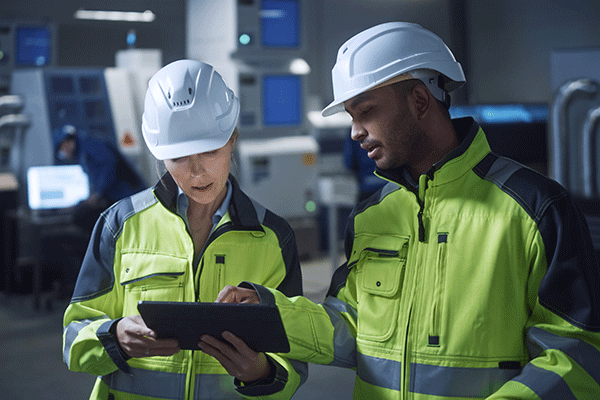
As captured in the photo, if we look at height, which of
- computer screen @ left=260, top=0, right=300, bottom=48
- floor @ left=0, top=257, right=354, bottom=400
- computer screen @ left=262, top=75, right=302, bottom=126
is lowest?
floor @ left=0, top=257, right=354, bottom=400

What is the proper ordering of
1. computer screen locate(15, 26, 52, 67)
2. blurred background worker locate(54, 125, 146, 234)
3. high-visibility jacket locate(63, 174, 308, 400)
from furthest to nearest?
computer screen locate(15, 26, 52, 67)
blurred background worker locate(54, 125, 146, 234)
high-visibility jacket locate(63, 174, 308, 400)

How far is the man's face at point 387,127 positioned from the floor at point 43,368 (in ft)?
7.58

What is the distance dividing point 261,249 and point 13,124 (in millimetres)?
4822

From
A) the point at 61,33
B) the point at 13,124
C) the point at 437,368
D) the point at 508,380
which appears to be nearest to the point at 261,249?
the point at 437,368

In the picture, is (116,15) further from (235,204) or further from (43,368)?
(235,204)

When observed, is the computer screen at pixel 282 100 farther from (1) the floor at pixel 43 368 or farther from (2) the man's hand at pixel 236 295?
(2) the man's hand at pixel 236 295

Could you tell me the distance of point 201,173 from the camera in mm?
1379

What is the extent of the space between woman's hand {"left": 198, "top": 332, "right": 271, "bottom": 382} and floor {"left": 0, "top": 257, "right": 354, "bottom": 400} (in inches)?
86.4

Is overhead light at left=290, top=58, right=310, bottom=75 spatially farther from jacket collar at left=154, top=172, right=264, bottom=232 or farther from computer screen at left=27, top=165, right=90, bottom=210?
jacket collar at left=154, top=172, right=264, bottom=232

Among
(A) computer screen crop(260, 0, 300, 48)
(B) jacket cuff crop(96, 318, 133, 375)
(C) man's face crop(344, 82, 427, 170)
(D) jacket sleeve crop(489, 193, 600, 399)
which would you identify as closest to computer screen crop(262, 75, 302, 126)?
(A) computer screen crop(260, 0, 300, 48)

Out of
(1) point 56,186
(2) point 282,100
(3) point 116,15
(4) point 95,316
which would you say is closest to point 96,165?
(1) point 56,186

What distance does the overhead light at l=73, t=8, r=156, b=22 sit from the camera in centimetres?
911

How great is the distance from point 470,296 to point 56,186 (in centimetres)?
462

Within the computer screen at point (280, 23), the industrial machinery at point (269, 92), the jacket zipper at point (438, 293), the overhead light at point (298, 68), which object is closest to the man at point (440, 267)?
the jacket zipper at point (438, 293)
